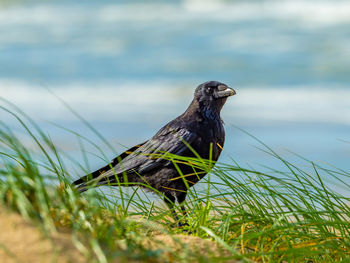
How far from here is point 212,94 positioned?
526 cm

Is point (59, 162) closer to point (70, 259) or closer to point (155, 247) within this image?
point (155, 247)

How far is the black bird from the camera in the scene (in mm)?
4672

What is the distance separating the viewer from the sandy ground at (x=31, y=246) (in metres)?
1.76

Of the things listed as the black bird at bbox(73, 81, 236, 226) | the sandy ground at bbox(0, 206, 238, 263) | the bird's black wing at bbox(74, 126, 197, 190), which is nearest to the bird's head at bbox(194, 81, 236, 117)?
the black bird at bbox(73, 81, 236, 226)

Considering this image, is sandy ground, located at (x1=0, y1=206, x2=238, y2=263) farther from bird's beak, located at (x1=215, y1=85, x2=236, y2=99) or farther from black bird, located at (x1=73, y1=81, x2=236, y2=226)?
bird's beak, located at (x1=215, y1=85, x2=236, y2=99)

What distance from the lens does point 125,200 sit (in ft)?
13.1

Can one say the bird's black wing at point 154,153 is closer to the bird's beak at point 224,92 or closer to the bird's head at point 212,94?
the bird's head at point 212,94

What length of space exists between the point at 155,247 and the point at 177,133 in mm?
2486

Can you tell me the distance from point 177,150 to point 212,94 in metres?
0.90

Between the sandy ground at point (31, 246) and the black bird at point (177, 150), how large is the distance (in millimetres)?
2578

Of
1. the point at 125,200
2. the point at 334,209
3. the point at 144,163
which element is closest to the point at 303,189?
the point at 334,209

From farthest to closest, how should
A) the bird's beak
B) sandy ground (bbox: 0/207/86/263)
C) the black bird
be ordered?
1. the bird's beak
2. the black bird
3. sandy ground (bbox: 0/207/86/263)

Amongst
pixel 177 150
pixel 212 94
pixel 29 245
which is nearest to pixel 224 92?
pixel 212 94

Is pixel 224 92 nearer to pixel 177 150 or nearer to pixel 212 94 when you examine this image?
pixel 212 94
